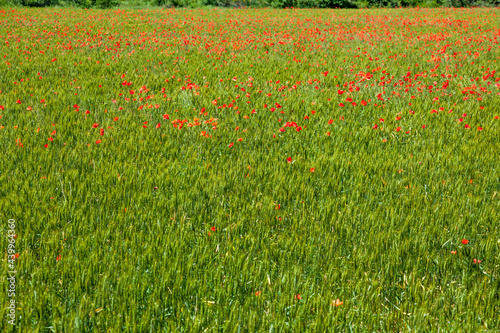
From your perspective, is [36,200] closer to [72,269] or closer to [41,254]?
[41,254]

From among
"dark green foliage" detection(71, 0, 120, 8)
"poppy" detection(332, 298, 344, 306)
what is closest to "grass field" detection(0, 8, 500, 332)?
"poppy" detection(332, 298, 344, 306)

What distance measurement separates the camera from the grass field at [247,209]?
1.94m

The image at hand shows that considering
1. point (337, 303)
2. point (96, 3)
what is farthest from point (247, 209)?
point (96, 3)

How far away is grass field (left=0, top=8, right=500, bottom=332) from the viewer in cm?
194

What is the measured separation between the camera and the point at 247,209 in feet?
9.25

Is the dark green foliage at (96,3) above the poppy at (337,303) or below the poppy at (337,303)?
above

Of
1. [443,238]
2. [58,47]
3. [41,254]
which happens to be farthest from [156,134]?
[58,47]

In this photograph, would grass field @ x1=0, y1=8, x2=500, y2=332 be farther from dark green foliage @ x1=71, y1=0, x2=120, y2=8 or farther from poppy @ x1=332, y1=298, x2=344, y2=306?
dark green foliage @ x1=71, y1=0, x2=120, y2=8

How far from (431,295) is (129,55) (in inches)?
303

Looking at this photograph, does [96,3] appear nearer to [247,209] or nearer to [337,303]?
[247,209]

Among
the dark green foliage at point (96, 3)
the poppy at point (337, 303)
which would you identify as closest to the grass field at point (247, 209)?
the poppy at point (337, 303)

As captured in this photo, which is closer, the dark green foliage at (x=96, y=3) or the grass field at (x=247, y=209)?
the grass field at (x=247, y=209)

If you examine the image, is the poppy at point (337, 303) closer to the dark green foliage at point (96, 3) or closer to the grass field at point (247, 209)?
the grass field at point (247, 209)

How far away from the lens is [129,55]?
8.35 m
